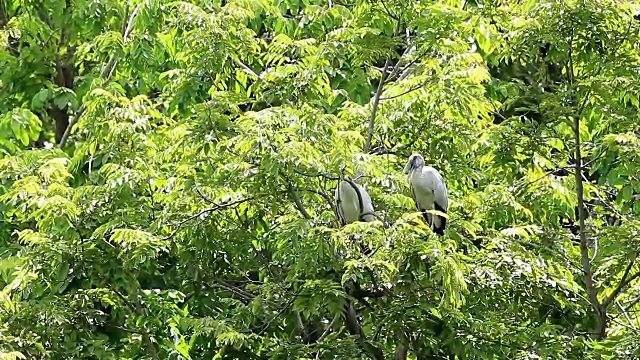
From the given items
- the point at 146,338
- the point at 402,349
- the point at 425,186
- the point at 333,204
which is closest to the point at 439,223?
the point at 425,186

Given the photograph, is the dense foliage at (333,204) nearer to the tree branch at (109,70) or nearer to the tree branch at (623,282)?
the tree branch at (623,282)

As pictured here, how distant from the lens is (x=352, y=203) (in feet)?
14.4

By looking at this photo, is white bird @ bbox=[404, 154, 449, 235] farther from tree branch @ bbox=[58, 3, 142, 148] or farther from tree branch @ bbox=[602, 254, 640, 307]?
tree branch @ bbox=[58, 3, 142, 148]

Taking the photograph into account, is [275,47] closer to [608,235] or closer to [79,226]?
[79,226]

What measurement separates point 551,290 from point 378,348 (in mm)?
914

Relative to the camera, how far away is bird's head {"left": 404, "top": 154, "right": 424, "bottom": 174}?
180 inches

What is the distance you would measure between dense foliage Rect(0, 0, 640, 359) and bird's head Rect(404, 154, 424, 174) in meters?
0.11

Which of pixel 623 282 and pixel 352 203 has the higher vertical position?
pixel 352 203

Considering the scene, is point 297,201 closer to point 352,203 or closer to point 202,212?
point 352,203

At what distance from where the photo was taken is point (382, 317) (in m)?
4.09

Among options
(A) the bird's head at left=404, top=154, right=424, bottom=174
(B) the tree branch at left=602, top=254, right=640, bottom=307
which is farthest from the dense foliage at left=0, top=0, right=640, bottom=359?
(A) the bird's head at left=404, top=154, right=424, bottom=174

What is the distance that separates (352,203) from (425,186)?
1.29 feet

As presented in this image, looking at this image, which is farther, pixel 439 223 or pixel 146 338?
pixel 146 338

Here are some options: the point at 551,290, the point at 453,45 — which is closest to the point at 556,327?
the point at 551,290
